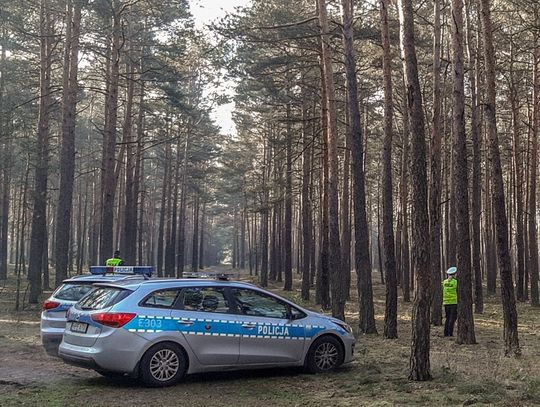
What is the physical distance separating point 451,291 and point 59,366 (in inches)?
394

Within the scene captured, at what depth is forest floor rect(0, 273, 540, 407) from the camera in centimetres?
757

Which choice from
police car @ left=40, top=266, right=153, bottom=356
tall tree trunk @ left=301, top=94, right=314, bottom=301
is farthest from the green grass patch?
tall tree trunk @ left=301, top=94, right=314, bottom=301

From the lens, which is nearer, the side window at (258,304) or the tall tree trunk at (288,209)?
the side window at (258,304)

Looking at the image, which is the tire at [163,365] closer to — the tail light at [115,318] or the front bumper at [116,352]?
the front bumper at [116,352]

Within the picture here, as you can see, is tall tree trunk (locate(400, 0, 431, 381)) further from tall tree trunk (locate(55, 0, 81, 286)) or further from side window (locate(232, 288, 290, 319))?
tall tree trunk (locate(55, 0, 81, 286))

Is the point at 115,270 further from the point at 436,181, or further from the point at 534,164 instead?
the point at 534,164

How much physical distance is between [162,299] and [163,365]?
3.16ft

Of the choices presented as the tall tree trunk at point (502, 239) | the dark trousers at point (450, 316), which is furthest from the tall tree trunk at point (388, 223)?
the tall tree trunk at point (502, 239)

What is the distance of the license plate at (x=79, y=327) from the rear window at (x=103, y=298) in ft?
0.84

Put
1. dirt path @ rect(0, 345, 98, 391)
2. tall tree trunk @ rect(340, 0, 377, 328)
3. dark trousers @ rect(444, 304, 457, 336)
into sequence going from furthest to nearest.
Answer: dark trousers @ rect(444, 304, 457, 336) < tall tree trunk @ rect(340, 0, 377, 328) < dirt path @ rect(0, 345, 98, 391)

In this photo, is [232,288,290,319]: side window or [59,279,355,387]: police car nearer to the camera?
[59,279,355,387]: police car

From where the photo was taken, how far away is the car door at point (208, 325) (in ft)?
28.5

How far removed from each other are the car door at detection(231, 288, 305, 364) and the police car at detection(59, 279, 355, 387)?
0.05 feet

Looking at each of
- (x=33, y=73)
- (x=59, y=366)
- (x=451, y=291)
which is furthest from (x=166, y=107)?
(x=59, y=366)
